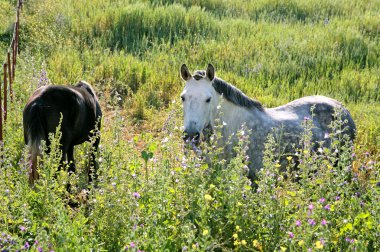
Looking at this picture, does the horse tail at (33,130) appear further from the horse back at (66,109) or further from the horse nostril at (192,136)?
the horse nostril at (192,136)

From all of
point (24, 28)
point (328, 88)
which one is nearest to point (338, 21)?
point (328, 88)

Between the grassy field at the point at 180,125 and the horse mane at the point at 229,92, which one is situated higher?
the horse mane at the point at 229,92

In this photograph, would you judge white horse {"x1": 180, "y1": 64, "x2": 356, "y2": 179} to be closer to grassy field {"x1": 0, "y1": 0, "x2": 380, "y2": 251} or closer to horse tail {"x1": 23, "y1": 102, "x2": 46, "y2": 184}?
grassy field {"x1": 0, "y1": 0, "x2": 380, "y2": 251}

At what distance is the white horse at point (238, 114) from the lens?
17.8 ft

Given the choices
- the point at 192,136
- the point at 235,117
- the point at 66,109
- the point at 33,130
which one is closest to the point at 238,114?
the point at 235,117

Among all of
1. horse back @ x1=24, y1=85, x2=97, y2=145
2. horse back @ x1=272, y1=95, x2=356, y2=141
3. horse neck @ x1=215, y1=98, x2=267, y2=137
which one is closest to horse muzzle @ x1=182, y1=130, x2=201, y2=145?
horse neck @ x1=215, y1=98, x2=267, y2=137

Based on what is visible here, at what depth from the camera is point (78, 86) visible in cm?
684

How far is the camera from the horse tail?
217 inches

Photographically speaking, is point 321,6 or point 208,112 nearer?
point 208,112

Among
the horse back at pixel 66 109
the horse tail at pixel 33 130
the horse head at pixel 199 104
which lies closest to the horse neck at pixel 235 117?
the horse head at pixel 199 104

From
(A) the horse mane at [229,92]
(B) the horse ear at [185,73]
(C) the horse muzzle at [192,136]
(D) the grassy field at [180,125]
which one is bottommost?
(D) the grassy field at [180,125]

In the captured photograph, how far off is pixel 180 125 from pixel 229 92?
900 millimetres

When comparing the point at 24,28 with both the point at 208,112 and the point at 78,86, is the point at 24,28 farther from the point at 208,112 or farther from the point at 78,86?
the point at 208,112

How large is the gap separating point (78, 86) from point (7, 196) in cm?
249
